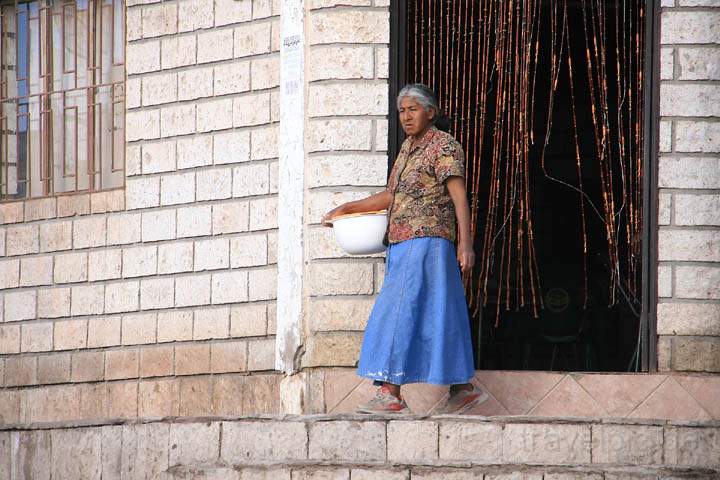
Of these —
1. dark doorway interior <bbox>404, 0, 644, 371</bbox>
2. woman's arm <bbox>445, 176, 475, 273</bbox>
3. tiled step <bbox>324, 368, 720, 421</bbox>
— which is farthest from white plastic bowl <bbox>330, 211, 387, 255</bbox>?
dark doorway interior <bbox>404, 0, 644, 371</bbox>

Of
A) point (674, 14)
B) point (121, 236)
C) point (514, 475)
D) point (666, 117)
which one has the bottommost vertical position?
point (514, 475)

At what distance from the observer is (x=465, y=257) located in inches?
344

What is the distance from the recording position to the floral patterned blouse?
29.2ft

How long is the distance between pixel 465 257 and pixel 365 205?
0.74 meters

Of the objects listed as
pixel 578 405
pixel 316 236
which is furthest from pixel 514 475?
pixel 316 236

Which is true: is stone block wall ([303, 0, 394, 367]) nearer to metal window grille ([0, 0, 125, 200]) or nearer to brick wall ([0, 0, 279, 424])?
brick wall ([0, 0, 279, 424])

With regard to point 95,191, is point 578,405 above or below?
below

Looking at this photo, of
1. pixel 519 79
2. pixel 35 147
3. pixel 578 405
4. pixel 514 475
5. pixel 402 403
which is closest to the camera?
pixel 514 475

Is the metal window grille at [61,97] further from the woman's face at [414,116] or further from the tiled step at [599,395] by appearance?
the tiled step at [599,395]

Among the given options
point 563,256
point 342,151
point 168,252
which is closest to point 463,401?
point 342,151

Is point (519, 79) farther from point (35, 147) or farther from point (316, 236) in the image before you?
point (35, 147)

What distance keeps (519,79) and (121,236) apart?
9.98 ft

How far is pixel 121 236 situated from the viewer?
453 inches

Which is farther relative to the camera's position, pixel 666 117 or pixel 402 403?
pixel 666 117
